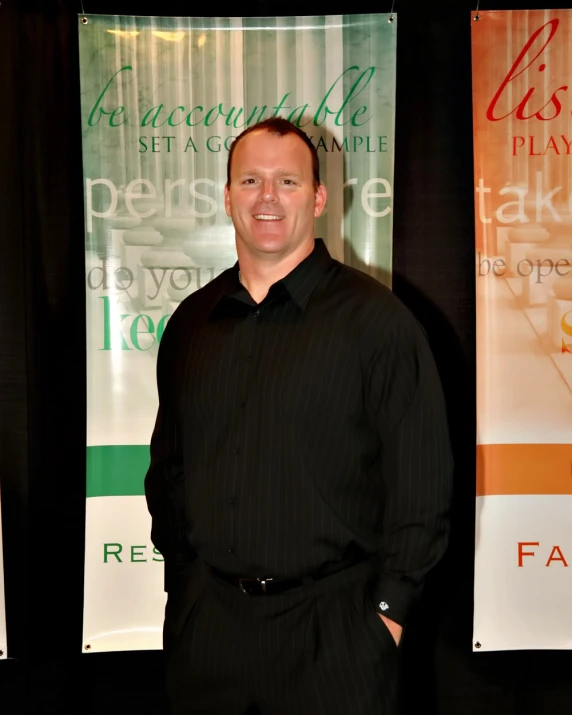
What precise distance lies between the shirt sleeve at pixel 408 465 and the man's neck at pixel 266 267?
0.93 ft

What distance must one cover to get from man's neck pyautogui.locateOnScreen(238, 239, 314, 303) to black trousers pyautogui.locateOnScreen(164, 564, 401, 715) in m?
0.62

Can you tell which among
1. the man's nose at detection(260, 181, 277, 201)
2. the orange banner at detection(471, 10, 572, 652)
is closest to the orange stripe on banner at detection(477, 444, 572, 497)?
the orange banner at detection(471, 10, 572, 652)

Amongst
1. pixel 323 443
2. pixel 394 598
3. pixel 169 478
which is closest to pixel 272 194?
pixel 323 443

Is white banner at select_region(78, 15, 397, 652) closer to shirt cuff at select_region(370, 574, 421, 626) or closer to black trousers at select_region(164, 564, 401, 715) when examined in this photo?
black trousers at select_region(164, 564, 401, 715)

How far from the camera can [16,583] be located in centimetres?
255

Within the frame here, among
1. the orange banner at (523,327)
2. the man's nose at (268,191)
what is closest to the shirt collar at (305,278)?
the man's nose at (268,191)

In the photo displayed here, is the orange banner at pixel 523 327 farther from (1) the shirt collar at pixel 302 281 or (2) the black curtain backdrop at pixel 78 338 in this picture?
(1) the shirt collar at pixel 302 281

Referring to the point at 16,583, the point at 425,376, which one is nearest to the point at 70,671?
the point at 16,583

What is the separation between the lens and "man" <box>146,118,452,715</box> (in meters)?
1.45

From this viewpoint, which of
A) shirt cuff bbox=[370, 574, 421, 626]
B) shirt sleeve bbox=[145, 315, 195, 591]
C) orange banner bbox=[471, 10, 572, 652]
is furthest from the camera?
orange banner bbox=[471, 10, 572, 652]

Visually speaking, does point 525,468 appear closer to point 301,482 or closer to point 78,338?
point 301,482

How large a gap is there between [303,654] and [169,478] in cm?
53

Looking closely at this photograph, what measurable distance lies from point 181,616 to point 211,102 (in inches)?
61.8

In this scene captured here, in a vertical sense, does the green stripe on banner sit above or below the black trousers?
above
